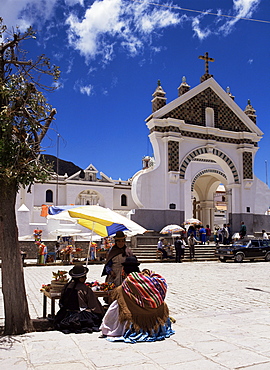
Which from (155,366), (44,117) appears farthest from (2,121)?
(155,366)

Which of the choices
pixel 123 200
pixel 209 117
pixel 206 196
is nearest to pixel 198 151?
pixel 209 117

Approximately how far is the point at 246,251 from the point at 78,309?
1550 centimetres

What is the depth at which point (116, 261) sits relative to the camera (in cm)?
757

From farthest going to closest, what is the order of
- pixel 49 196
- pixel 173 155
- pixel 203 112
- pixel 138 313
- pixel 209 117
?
pixel 49 196 < pixel 209 117 < pixel 203 112 < pixel 173 155 < pixel 138 313

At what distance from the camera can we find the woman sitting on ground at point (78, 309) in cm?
599

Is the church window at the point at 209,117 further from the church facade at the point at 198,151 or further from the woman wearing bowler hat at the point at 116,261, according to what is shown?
the woman wearing bowler hat at the point at 116,261

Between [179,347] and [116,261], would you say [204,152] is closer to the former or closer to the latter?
[116,261]

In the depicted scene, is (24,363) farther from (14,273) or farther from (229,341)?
(229,341)

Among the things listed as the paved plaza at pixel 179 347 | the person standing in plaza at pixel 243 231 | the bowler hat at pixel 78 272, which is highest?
the person standing in plaza at pixel 243 231

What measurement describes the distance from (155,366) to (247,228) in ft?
70.8

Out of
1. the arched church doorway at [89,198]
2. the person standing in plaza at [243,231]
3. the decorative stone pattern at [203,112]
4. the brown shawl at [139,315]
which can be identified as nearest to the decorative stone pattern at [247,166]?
the decorative stone pattern at [203,112]

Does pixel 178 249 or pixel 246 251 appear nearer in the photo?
pixel 246 251

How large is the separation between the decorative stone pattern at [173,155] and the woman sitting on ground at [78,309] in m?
16.9

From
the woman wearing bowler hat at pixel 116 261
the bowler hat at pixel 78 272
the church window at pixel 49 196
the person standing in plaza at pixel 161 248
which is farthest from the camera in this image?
the church window at pixel 49 196
